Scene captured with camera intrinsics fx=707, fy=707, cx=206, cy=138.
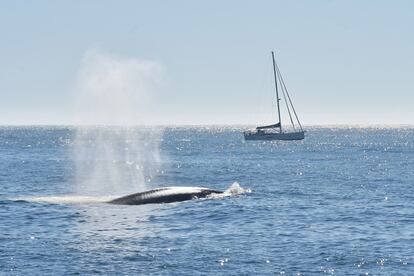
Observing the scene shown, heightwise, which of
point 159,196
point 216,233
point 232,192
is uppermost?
point 159,196

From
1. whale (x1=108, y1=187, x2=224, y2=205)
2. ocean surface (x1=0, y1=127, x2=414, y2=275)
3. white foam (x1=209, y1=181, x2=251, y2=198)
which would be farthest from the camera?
white foam (x1=209, y1=181, x2=251, y2=198)

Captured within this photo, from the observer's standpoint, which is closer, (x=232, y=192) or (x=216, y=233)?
(x=216, y=233)

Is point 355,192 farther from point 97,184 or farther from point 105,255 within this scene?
point 105,255

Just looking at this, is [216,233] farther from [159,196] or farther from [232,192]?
[232,192]

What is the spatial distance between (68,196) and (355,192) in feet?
97.8

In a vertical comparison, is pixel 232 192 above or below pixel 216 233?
above

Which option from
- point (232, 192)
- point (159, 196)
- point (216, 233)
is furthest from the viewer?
point (232, 192)

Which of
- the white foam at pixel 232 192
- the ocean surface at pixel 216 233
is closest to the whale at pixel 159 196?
the ocean surface at pixel 216 233

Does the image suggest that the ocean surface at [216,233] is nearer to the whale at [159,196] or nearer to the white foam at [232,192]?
the white foam at [232,192]

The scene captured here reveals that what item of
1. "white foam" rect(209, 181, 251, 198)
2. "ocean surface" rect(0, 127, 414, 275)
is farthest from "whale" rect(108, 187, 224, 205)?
"white foam" rect(209, 181, 251, 198)

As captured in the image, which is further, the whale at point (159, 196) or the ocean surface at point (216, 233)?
the whale at point (159, 196)

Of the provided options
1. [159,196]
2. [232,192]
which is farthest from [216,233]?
[232,192]

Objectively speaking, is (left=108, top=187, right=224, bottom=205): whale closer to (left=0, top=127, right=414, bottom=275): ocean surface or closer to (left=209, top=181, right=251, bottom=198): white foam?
(left=0, top=127, right=414, bottom=275): ocean surface

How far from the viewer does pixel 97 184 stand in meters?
89.0
